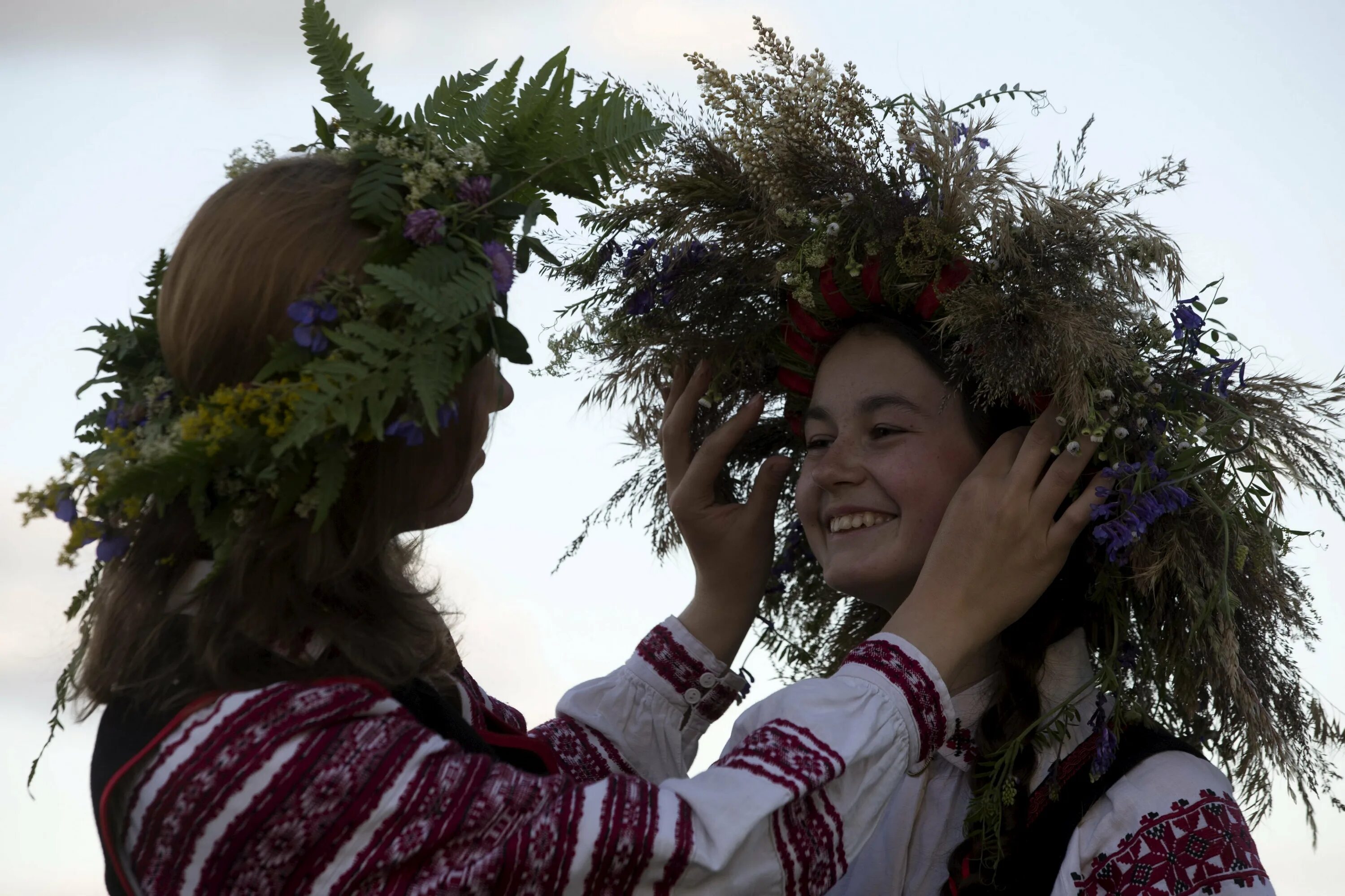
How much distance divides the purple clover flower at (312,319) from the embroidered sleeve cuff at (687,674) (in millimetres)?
1189

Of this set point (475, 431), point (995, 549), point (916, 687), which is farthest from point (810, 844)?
point (475, 431)

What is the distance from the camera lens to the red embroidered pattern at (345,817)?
1408 mm

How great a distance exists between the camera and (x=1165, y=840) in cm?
191

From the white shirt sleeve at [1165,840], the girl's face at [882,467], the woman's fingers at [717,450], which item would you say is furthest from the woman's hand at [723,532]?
the white shirt sleeve at [1165,840]

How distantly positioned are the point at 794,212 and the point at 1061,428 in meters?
0.65

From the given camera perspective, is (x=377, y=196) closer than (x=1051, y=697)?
Yes

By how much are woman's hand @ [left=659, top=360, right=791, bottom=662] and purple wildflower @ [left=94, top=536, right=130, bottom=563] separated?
1.24 meters

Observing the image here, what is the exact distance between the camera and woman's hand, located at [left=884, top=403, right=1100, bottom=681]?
1908 mm

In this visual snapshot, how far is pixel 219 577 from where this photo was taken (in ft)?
5.35

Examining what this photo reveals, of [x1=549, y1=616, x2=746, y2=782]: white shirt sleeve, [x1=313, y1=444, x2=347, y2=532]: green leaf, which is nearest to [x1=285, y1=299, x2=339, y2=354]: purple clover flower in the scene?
[x1=313, y1=444, x2=347, y2=532]: green leaf

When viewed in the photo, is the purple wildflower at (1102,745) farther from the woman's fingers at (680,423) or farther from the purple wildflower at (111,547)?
the purple wildflower at (111,547)

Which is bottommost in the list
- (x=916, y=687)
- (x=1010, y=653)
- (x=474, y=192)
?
(x=916, y=687)

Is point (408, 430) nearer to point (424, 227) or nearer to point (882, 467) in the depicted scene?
point (424, 227)

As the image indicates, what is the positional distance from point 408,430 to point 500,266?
295 millimetres
